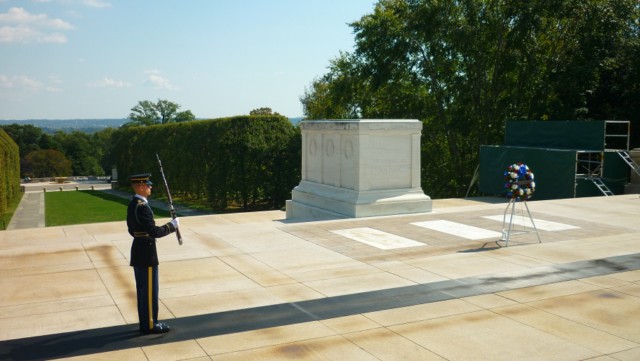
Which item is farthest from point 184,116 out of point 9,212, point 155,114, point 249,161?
point 249,161

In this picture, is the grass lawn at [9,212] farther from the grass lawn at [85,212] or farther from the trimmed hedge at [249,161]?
the trimmed hedge at [249,161]

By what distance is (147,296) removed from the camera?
619 cm

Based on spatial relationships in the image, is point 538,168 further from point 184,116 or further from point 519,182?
point 184,116

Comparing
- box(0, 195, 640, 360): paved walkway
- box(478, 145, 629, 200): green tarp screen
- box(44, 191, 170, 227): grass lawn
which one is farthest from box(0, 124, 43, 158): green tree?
box(0, 195, 640, 360): paved walkway

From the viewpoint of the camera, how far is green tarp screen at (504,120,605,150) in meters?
20.3

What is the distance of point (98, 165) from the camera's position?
422 feet

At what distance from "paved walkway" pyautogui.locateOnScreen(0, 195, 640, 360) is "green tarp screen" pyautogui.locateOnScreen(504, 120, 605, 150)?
8.39 m

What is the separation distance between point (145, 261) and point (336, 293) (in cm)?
259

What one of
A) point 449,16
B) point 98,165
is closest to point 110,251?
point 449,16

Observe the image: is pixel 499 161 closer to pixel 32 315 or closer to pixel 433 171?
pixel 433 171

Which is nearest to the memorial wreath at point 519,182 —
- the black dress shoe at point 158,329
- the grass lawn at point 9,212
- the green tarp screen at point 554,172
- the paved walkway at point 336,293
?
the paved walkway at point 336,293

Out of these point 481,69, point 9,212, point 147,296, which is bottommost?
point 9,212

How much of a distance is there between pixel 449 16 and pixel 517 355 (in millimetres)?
27151

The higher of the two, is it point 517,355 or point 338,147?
point 338,147
